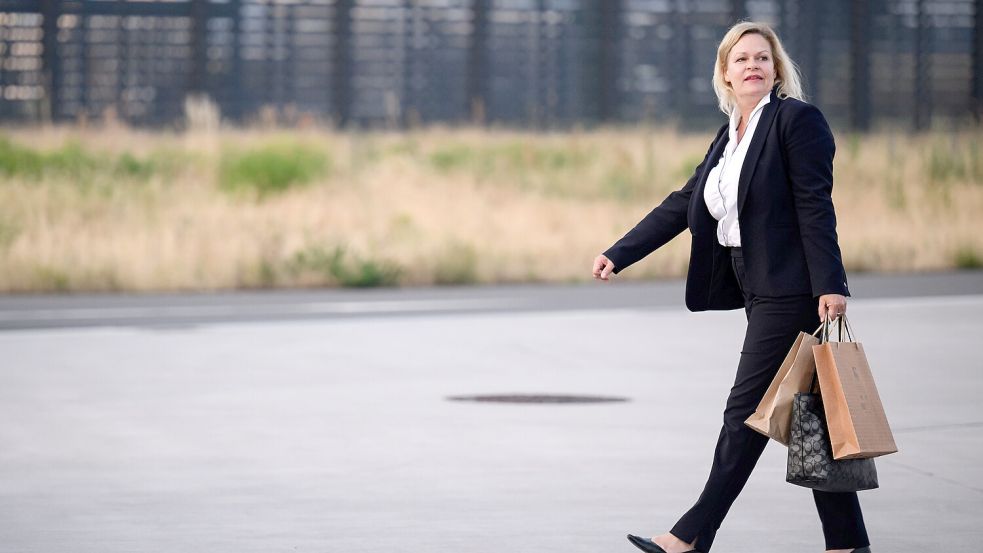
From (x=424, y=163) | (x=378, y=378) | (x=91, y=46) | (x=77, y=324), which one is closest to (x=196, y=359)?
(x=378, y=378)

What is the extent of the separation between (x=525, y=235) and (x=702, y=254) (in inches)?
600

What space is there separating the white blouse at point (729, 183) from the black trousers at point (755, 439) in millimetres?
226

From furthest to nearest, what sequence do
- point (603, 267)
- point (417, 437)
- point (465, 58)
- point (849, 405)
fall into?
point (465, 58)
point (417, 437)
point (603, 267)
point (849, 405)

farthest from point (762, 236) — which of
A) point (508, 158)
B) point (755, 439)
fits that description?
point (508, 158)

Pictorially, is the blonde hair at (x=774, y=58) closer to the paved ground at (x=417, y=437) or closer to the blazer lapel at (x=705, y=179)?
the blazer lapel at (x=705, y=179)

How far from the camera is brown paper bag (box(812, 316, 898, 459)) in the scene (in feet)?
19.2

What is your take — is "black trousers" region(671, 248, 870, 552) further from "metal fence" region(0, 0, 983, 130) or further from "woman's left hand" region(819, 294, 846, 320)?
"metal fence" region(0, 0, 983, 130)

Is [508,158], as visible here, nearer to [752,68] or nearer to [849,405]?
[752,68]

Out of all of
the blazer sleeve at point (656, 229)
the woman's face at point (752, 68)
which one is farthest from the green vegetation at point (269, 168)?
the woman's face at point (752, 68)

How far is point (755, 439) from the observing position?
6191mm

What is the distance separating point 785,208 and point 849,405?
2.15 ft

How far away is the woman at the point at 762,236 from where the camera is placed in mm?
6059

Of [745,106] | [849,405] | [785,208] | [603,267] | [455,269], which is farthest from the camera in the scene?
[455,269]

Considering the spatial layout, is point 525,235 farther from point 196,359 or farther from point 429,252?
point 196,359
